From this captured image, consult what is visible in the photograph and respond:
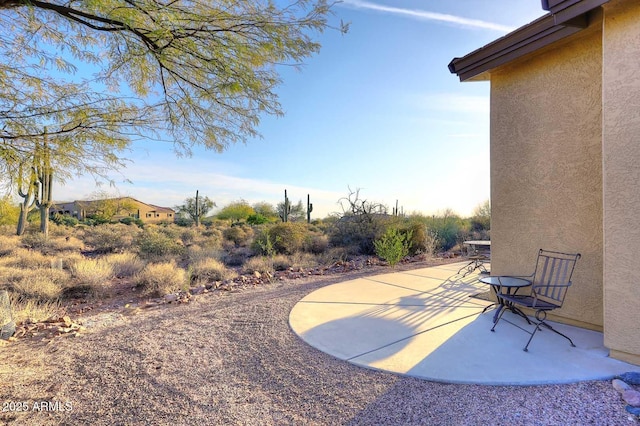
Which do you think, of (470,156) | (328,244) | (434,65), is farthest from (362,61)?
(328,244)

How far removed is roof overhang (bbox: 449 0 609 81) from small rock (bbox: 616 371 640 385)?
351 cm

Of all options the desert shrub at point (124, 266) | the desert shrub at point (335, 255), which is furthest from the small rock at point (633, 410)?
the desert shrub at point (124, 266)

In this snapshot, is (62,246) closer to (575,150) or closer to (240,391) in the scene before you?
(240,391)

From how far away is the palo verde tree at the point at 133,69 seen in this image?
137 inches

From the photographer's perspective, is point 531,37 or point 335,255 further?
point 335,255

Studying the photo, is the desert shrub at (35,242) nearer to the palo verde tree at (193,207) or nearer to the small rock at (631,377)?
the small rock at (631,377)

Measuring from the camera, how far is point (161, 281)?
7453 mm

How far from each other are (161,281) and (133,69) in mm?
4932

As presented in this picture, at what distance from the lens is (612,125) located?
345 centimetres

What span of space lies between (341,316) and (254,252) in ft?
26.4

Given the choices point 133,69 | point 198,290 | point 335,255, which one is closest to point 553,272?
point 133,69

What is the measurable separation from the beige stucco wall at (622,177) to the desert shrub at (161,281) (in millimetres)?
7224

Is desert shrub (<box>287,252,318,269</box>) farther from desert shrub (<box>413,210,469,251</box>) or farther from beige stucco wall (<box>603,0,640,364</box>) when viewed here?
beige stucco wall (<box>603,0,640,364</box>)

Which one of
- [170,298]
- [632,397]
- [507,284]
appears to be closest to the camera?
[632,397]
